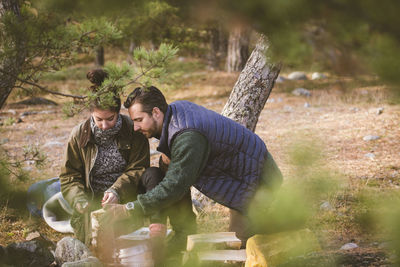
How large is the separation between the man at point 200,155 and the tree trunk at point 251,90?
134 cm

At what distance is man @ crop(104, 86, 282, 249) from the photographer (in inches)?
109

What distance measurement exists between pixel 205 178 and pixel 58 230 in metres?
1.79

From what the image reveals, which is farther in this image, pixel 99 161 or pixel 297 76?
pixel 297 76

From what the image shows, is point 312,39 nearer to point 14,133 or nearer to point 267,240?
point 267,240

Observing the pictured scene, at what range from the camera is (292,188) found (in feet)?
4.53

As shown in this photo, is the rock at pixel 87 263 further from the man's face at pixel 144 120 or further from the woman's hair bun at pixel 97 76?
the woman's hair bun at pixel 97 76

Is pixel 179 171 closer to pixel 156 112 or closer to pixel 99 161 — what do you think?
pixel 156 112

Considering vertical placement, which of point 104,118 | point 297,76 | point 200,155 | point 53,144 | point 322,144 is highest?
point 322,144

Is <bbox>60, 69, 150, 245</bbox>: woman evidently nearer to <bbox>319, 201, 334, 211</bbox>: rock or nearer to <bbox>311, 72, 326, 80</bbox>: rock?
<bbox>319, 201, 334, 211</bbox>: rock

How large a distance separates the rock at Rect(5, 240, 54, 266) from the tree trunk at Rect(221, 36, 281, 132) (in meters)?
2.29

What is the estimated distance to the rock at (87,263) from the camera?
2829 millimetres

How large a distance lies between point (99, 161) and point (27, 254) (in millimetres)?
924

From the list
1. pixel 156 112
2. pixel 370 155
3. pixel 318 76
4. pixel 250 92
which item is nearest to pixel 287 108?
pixel 370 155

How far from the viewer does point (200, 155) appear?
280cm
